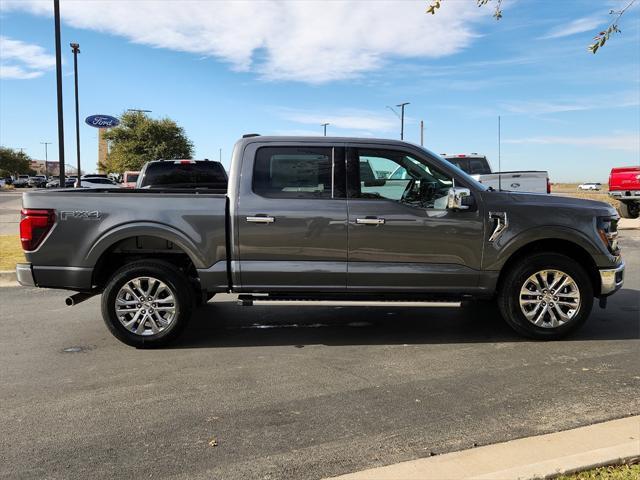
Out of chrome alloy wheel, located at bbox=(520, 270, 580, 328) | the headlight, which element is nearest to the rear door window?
chrome alloy wheel, located at bbox=(520, 270, 580, 328)

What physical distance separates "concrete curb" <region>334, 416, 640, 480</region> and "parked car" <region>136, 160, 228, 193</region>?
7.82m

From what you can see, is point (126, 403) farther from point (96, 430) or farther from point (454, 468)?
point (454, 468)

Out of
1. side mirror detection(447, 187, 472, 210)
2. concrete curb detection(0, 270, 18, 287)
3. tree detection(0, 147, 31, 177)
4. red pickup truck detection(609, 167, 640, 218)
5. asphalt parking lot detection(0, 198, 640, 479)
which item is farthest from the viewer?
tree detection(0, 147, 31, 177)

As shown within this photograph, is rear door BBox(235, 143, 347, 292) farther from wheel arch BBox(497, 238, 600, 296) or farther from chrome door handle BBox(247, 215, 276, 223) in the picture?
wheel arch BBox(497, 238, 600, 296)

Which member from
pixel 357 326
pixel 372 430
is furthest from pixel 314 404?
pixel 357 326

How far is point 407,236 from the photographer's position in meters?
5.25

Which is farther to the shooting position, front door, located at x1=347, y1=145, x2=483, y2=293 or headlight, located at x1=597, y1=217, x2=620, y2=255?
headlight, located at x1=597, y1=217, x2=620, y2=255

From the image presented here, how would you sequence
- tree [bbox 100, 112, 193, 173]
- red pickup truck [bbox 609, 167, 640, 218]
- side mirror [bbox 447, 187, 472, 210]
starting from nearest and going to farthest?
side mirror [bbox 447, 187, 472, 210]
red pickup truck [bbox 609, 167, 640, 218]
tree [bbox 100, 112, 193, 173]

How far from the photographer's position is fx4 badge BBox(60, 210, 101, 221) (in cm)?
519

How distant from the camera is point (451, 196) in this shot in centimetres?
512

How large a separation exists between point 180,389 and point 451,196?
2906 millimetres

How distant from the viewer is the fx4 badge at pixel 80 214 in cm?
519

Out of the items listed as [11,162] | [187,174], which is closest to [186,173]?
[187,174]

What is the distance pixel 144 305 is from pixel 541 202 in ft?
12.9
